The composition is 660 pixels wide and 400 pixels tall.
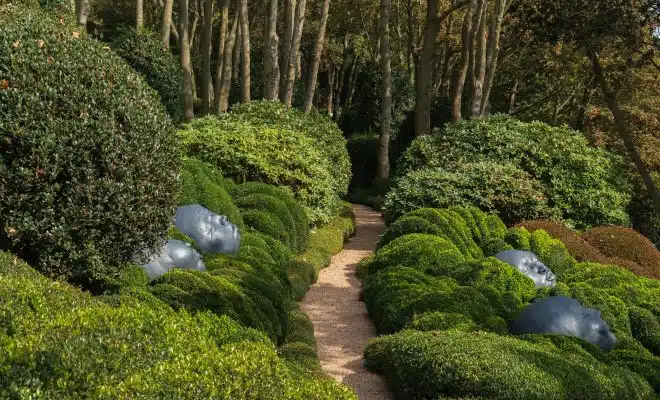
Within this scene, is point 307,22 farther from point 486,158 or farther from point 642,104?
point 486,158

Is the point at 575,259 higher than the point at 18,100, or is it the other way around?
the point at 18,100

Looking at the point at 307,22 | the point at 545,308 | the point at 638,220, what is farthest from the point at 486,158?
the point at 307,22

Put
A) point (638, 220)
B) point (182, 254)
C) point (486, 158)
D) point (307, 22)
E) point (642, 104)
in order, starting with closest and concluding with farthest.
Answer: point (182, 254)
point (486, 158)
point (638, 220)
point (642, 104)
point (307, 22)

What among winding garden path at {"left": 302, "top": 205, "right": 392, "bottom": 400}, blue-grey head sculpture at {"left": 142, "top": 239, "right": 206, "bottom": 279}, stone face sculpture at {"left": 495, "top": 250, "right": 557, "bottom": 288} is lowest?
winding garden path at {"left": 302, "top": 205, "right": 392, "bottom": 400}

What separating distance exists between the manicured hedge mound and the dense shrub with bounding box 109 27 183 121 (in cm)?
1558

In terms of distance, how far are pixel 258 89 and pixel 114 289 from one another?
79.5 ft

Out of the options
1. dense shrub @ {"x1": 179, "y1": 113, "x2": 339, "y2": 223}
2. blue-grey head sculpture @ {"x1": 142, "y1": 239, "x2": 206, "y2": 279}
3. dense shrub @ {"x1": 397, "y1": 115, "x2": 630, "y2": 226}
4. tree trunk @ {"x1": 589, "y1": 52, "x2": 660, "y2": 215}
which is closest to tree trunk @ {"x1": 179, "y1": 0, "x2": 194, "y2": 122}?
dense shrub @ {"x1": 179, "y1": 113, "x2": 339, "y2": 223}

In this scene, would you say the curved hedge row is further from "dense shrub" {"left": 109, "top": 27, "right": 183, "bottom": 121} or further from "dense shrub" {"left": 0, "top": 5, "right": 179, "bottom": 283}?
"dense shrub" {"left": 109, "top": 27, "right": 183, "bottom": 121}

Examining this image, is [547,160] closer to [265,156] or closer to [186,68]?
[265,156]

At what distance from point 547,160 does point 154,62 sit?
10.7 metres

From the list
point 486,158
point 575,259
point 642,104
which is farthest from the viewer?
point 642,104

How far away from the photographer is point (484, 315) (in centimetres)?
822

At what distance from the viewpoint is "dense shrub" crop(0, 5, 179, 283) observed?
234 inches

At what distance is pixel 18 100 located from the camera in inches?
234
